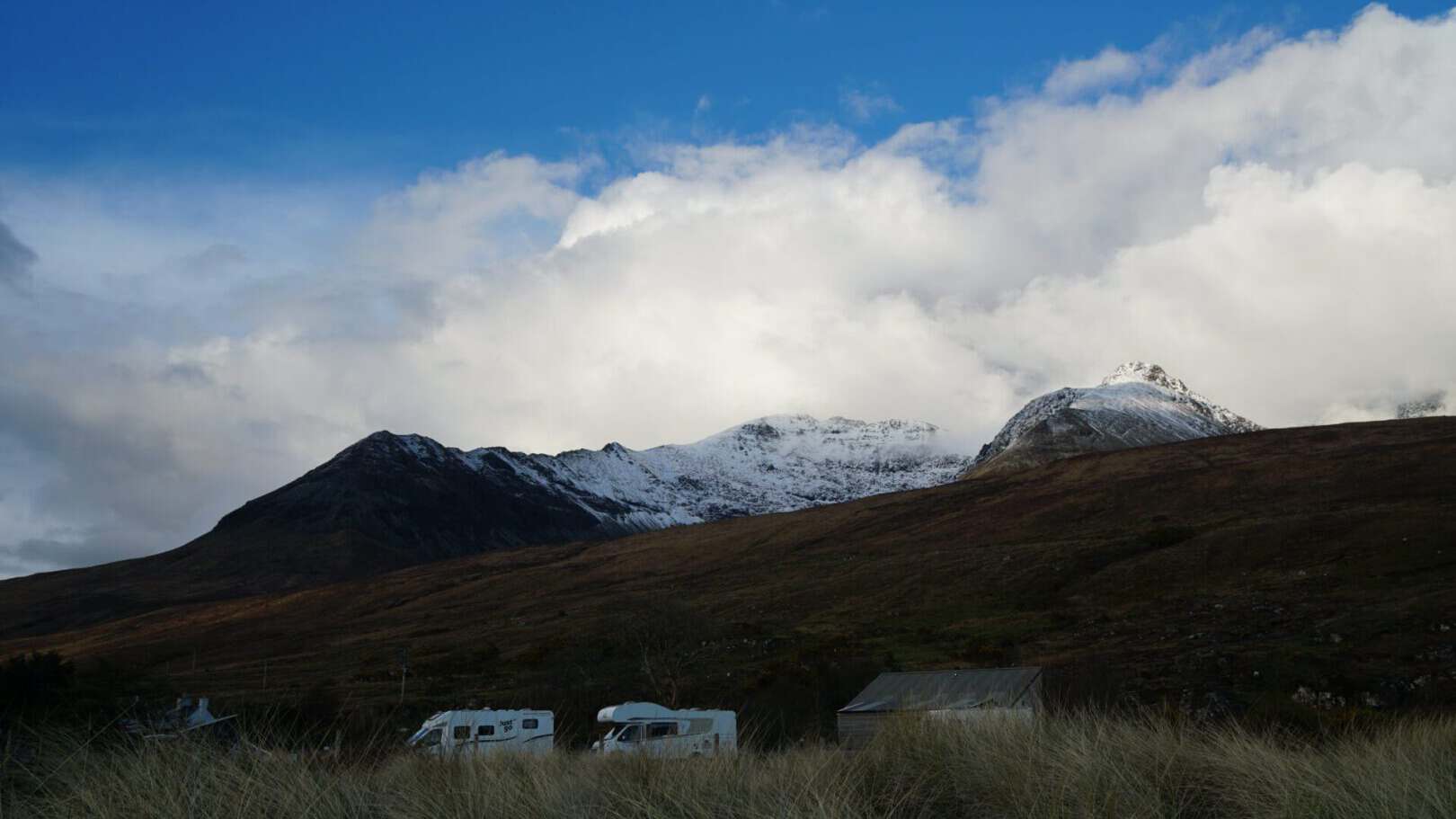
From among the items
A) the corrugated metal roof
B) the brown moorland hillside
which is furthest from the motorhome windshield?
the corrugated metal roof

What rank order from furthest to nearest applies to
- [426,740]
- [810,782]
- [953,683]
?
[953,683], [426,740], [810,782]

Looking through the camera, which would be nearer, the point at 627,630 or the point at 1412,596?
the point at 1412,596

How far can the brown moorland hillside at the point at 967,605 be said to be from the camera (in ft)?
140

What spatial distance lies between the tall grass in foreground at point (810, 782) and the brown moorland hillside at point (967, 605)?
697 centimetres

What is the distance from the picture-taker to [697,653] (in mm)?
57656

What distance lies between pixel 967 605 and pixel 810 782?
63750 mm

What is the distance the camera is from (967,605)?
6750cm

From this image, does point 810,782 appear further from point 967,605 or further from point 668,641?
point 967,605

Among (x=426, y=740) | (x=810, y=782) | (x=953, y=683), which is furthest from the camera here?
(x=953, y=683)

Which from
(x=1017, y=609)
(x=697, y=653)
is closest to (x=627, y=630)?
(x=697, y=653)

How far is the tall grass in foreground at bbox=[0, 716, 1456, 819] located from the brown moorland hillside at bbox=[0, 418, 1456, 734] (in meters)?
6.97

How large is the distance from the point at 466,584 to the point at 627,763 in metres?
114

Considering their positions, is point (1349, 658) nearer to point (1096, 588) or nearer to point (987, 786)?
point (1096, 588)

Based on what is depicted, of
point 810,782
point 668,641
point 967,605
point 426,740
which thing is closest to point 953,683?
point 426,740
